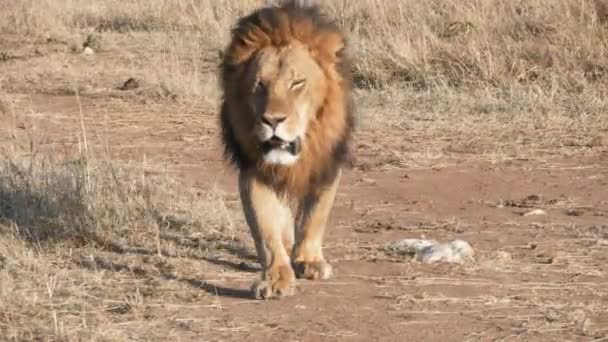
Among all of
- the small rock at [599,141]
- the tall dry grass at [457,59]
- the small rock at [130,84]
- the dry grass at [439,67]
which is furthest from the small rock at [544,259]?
the small rock at [130,84]

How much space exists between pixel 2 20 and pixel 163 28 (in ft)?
7.37

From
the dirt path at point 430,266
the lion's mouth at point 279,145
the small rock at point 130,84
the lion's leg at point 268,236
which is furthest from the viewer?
the small rock at point 130,84

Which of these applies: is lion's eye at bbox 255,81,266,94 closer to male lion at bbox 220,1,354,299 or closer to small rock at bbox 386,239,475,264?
male lion at bbox 220,1,354,299

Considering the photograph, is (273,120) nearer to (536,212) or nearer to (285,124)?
(285,124)

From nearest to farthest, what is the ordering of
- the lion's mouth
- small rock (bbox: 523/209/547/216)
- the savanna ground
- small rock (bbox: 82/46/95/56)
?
the savanna ground < the lion's mouth < small rock (bbox: 523/209/547/216) < small rock (bbox: 82/46/95/56)

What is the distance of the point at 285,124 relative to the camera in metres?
4.77

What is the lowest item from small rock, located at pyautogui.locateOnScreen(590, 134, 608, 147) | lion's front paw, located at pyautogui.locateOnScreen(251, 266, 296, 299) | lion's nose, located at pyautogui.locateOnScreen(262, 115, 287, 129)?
small rock, located at pyautogui.locateOnScreen(590, 134, 608, 147)

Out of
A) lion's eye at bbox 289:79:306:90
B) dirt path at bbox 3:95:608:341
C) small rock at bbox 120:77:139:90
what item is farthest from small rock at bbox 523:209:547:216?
small rock at bbox 120:77:139:90

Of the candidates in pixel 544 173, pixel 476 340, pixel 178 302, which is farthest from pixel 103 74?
pixel 476 340

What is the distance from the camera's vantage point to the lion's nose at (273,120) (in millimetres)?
4715

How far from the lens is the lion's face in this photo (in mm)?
4770

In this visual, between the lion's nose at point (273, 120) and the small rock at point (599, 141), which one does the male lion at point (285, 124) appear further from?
the small rock at point (599, 141)

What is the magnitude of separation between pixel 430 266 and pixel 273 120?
43.5 inches

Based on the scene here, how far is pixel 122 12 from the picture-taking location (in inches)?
661
